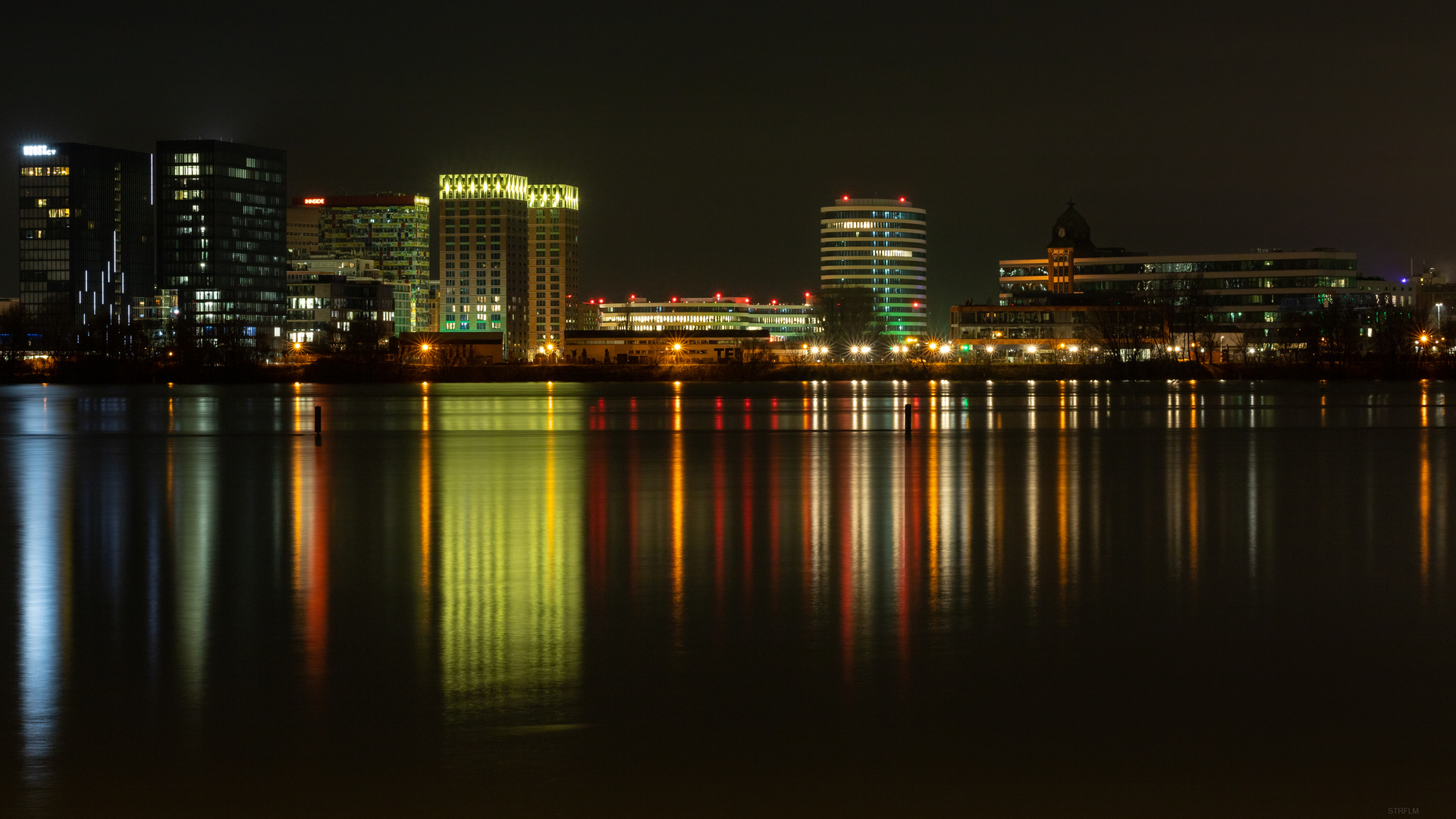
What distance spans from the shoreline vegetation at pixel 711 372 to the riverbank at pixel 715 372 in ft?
0.30

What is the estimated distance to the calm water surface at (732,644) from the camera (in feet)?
25.2

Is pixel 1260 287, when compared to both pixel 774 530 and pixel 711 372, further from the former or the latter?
pixel 774 530

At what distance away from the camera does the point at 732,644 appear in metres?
11.0

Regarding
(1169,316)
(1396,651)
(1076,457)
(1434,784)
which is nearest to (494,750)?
(1434,784)

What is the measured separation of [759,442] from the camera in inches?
1441

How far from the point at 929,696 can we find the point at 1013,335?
190616 millimetres

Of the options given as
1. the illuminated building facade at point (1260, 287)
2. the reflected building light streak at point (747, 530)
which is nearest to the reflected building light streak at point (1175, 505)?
the reflected building light streak at point (747, 530)

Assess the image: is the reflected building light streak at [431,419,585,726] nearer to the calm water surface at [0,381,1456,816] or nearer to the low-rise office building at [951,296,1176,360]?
the calm water surface at [0,381,1456,816]

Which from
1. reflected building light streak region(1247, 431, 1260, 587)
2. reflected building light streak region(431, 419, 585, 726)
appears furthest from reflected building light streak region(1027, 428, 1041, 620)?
reflected building light streak region(431, 419, 585, 726)

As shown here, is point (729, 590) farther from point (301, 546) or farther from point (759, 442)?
point (759, 442)

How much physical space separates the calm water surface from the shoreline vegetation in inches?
4046

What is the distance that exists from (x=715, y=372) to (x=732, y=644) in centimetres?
13505

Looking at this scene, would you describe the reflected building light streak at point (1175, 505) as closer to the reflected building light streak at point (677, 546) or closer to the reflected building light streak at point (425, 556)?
the reflected building light streak at point (677, 546)

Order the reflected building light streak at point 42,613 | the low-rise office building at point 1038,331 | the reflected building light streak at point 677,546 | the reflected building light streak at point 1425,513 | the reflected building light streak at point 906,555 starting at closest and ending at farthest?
the reflected building light streak at point 42,613 < the reflected building light streak at point 906,555 < the reflected building light streak at point 677,546 < the reflected building light streak at point 1425,513 < the low-rise office building at point 1038,331
